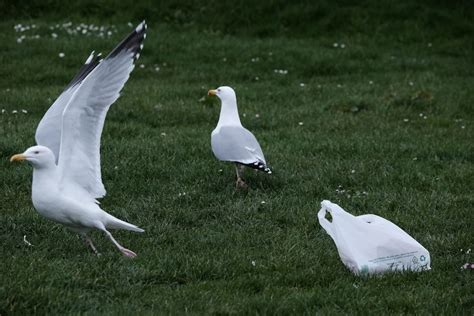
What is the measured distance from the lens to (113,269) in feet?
15.1

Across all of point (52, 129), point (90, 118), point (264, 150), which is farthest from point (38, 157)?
point (264, 150)

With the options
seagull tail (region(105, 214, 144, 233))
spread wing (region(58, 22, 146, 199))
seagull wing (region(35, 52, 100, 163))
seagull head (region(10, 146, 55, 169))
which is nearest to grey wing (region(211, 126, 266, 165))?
seagull wing (region(35, 52, 100, 163))

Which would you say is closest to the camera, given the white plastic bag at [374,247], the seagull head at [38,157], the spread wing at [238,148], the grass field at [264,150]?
→ the grass field at [264,150]

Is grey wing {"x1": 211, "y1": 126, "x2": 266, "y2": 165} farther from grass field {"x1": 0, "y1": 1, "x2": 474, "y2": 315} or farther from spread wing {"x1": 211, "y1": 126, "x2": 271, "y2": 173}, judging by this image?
grass field {"x1": 0, "y1": 1, "x2": 474, "y2": 315}

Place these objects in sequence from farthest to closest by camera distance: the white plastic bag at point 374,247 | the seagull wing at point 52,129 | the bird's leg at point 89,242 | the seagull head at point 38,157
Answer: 1. the seagull wing at point 52,129
2. the bird's leg at point 89,242
3. the seagull head at point 38,157
4. the white plastic bag at point 374,247

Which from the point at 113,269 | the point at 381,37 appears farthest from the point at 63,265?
the point at 381,37

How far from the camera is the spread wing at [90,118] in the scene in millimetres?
5098

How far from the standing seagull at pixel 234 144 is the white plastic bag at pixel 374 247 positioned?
5.29 ft

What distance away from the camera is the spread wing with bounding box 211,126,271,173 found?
645 cm

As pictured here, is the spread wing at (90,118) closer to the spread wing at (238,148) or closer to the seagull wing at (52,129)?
the seagull wing at (52,129)

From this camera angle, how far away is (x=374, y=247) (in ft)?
15.6

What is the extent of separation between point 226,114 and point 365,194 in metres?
1.38

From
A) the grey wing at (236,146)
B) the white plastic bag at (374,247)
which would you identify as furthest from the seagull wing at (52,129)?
the white plastic bag at (374,247)

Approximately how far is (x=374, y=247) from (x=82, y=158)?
1862mm
